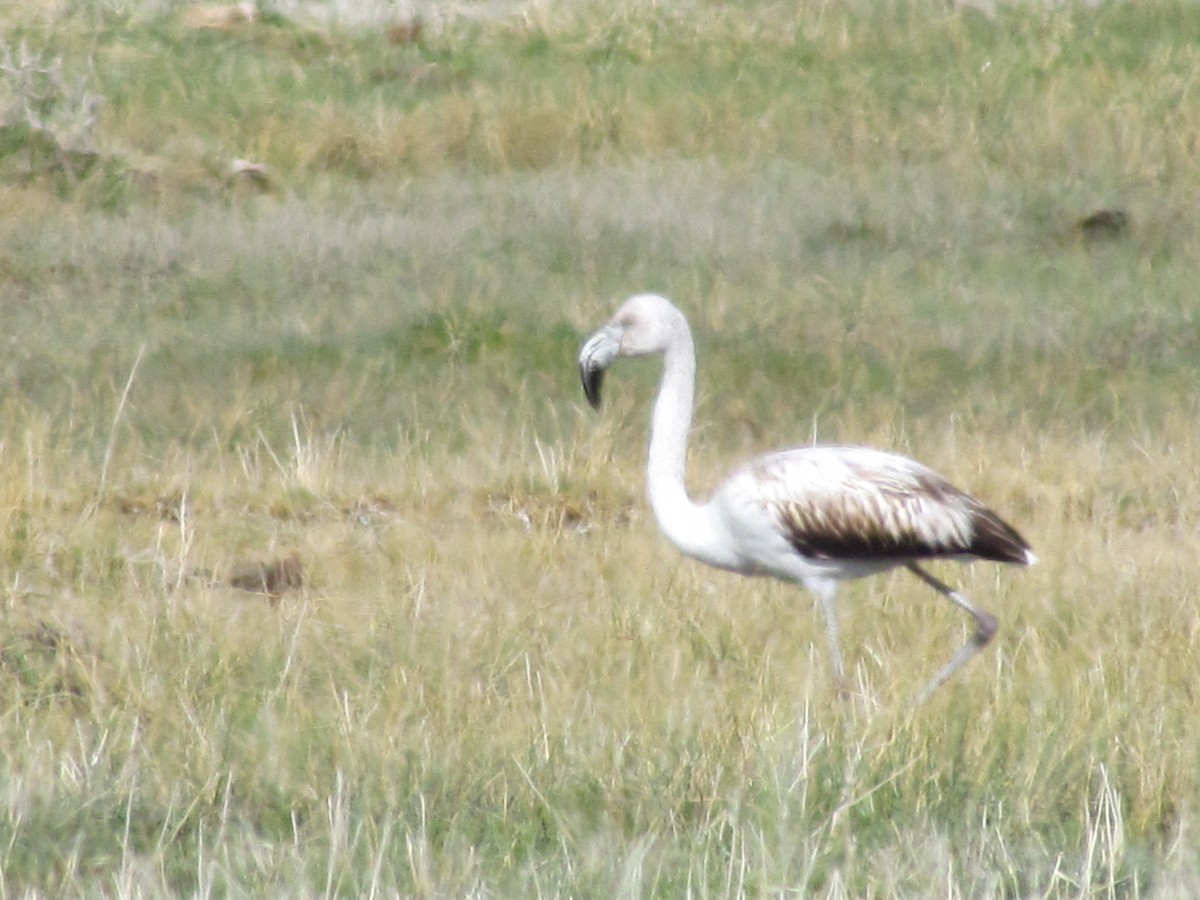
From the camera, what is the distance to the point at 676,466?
616 cm

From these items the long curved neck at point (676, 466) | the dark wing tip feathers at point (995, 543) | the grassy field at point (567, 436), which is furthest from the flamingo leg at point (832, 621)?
the dark wing tip feathers at point (995, 543)

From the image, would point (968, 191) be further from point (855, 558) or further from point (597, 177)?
point (855, 558)

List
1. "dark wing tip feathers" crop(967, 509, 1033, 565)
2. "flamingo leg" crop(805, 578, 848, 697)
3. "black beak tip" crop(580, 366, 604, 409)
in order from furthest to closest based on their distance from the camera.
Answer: "black beak tip" crop(580, 366, 604, 409) → "dark wing tip feathers" crop(967, 509, 1033, 565) → "flamingo leg" crop(805, 578, 848, 697)

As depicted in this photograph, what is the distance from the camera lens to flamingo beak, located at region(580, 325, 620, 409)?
6312 millimetres

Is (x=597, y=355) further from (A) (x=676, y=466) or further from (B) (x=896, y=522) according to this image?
(B) (x=896, y=522)

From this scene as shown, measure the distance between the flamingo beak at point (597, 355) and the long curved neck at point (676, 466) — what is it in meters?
0.16

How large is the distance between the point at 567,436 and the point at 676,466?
3.58m

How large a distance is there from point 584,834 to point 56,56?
12.3 metres

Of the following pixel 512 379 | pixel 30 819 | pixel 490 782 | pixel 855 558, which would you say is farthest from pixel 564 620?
pixel 512 379

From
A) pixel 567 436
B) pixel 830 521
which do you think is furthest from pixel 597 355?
pixel 567 436

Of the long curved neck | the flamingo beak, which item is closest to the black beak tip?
the flamingo beak

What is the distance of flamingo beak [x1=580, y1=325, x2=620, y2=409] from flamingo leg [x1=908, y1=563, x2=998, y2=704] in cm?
105

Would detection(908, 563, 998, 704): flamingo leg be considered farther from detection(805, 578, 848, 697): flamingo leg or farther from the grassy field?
detection(805, 578, 848, 697): flamingo leg

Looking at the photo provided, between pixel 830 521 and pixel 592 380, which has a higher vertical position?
pixel 592 380
